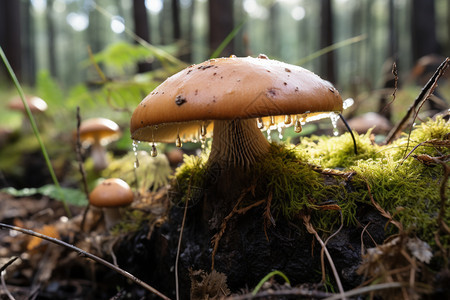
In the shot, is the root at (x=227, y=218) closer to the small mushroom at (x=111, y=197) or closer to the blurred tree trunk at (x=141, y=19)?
the small mushroom at (x=111, y=197)

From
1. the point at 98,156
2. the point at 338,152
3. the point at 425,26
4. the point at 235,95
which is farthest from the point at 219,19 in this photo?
the point at 425,26

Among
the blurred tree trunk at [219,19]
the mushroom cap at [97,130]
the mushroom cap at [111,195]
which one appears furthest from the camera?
the blurred tree trunk at [219,19]

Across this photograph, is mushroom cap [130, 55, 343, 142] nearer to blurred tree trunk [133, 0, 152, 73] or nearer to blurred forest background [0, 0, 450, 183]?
blurred forest background [0, 0, 450, 183]

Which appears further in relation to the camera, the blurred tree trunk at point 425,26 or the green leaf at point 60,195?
the blurred tree trunk at point 425,26

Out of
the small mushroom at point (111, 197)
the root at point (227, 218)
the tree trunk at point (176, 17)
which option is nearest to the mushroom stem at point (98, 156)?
the small mushroom at point (111, 197)

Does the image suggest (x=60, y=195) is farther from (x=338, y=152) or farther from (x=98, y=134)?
(x=338, y=152)

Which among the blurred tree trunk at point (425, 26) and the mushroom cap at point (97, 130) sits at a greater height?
the blurred tree trunk at point (425, 26)
